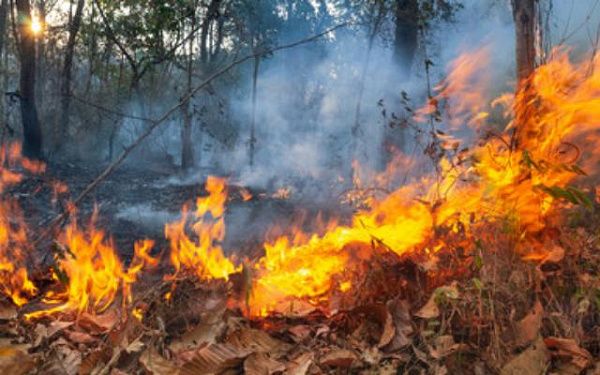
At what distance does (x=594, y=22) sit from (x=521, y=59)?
17.2 feet

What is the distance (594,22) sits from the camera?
8031mm

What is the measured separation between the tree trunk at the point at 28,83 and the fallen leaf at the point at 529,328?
37.5ft

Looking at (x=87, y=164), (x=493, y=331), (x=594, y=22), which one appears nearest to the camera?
(x=493, y=331)

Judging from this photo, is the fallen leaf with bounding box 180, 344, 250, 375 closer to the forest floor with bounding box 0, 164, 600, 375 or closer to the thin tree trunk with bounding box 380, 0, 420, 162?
the forest floor with bounding box 0, 164, 600, 375

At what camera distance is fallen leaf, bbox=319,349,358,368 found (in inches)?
99.5

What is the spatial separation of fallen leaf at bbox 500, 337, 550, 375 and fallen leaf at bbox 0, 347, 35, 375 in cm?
239

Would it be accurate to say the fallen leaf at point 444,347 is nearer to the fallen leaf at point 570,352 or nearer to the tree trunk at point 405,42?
the fallen leaf at point 570,352

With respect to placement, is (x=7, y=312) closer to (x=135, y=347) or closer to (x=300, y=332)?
(x=135, y=347)

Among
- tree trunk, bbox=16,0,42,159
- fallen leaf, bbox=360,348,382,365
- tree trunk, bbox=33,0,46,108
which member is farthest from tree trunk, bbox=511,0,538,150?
tree trunk, bbox=33,0,46,108

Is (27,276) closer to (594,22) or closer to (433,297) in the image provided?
(433,297)

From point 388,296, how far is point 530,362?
2.94 feet

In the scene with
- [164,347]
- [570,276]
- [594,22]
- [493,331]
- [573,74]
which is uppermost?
[594,22]

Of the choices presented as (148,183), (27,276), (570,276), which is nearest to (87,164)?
(148,183)

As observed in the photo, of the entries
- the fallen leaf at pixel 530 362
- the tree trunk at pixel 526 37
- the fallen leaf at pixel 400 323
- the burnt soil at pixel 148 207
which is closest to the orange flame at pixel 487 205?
the tree trunk at pixel 526 37
